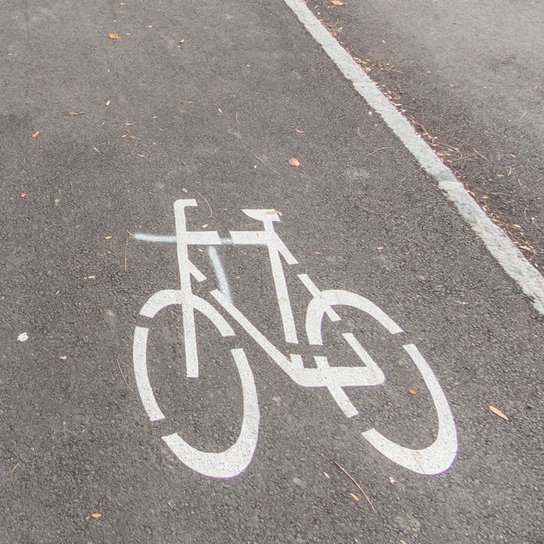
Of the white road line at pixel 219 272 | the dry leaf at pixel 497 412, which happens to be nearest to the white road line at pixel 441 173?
the dry leaf at pixel 497 412

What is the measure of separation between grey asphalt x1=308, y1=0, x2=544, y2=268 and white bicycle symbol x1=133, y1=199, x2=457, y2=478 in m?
1.56

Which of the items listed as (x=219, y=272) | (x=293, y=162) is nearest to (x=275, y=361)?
(x=219, y=272)

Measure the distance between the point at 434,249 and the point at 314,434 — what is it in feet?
5.82

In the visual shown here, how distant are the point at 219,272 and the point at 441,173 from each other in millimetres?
2112

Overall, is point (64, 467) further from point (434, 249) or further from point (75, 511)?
point (434, 249)

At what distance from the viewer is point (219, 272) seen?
4.04m

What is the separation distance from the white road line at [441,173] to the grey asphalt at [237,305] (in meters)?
0.10

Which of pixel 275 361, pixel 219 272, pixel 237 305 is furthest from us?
pixel 219 272

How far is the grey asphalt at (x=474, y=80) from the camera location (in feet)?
16.5

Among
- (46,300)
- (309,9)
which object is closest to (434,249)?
(46,300)

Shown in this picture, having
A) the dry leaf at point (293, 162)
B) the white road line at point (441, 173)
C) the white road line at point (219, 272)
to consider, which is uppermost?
the white road line at point (441, 173)

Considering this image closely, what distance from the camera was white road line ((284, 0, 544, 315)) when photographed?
4.25 metres

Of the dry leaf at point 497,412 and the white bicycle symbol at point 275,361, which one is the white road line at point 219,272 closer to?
the white bicycle symbol at point 275,361

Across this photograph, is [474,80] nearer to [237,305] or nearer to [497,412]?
[237,305]
